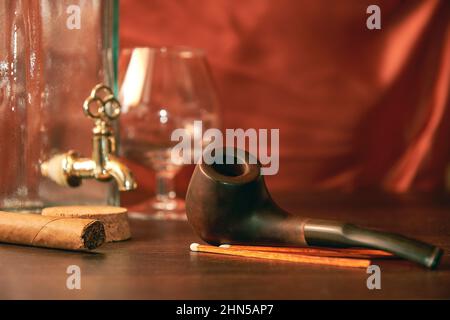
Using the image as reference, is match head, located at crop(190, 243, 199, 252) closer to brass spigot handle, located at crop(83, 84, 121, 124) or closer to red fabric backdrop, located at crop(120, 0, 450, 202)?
brass spigot handle, located at crop(83, 84, 121, 124)

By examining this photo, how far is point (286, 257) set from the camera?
0.66 meters

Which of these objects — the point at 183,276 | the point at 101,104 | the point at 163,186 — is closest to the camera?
the point at 183,276

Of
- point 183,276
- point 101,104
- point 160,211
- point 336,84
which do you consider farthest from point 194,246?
point 336,84

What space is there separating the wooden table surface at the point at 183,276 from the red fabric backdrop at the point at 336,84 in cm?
72

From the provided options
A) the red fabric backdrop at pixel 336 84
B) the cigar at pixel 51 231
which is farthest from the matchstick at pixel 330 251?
the red fabric backdrop at pixel 336 84

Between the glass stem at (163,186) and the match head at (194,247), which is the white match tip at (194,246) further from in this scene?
the glass stem at (163,186)

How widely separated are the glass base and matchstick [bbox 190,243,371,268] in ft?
0.97

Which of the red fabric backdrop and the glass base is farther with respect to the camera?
the red fabric backdrop

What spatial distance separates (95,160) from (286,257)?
0.31 metres

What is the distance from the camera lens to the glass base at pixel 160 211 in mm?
1021

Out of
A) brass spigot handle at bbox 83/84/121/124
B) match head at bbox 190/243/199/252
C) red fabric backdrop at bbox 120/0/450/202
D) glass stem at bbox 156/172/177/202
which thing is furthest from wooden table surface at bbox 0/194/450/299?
red fabric backdrop at bbox 120/0/450/202

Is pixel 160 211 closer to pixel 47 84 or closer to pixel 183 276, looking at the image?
pixel 47 84

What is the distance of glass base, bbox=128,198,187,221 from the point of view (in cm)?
102
